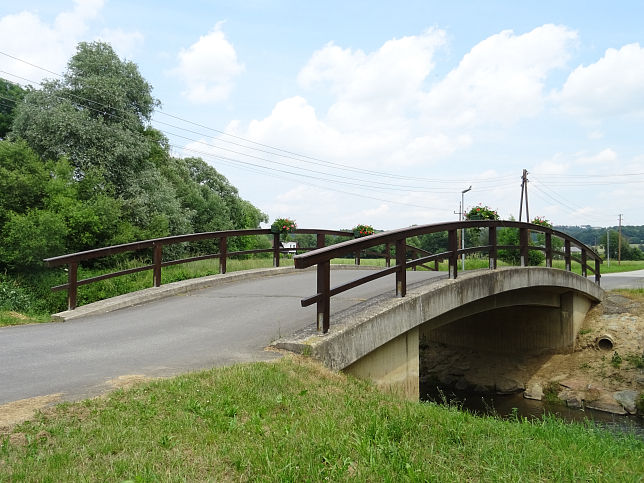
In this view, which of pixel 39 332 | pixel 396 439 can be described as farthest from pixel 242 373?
pixel 39 332

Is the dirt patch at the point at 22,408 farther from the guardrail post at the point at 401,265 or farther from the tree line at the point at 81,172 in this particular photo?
the tree line at the point at 81,172

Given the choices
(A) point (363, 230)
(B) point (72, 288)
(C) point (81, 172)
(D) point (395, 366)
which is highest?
(C) point (81, 172)

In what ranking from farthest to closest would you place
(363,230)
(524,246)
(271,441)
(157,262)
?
(363,230), (524,246), (157,262), (271,441)

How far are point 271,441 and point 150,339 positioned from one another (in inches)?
153

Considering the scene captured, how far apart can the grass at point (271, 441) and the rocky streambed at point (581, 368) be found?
33.7 ft

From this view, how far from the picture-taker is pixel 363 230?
1586 cm

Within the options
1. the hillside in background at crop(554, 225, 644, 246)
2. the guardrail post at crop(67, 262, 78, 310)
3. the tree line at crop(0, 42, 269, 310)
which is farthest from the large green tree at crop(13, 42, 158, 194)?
the hillside in background at crop(554, 225, 644, 246)

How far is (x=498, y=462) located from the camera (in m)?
3.68

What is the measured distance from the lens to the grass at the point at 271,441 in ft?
10.1

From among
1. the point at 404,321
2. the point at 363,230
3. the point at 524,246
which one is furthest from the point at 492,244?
the point at 363,230

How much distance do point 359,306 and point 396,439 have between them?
357cm

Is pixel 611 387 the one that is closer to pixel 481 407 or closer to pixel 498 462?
pixel 481 407

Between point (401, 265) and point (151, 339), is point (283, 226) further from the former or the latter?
point (151, 339)

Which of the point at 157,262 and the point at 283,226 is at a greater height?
the point at 283,226
